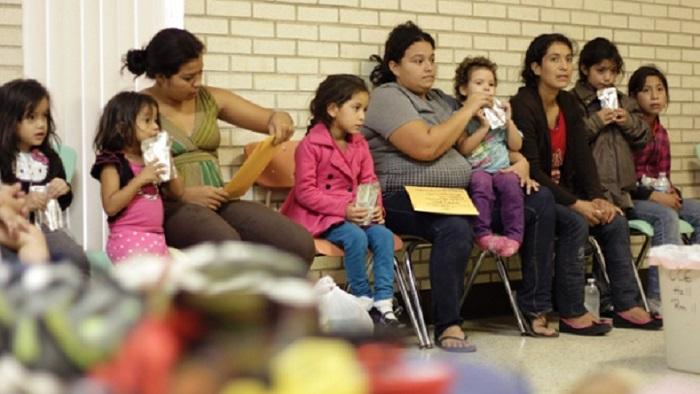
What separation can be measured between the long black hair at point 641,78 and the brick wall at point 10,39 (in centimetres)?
358

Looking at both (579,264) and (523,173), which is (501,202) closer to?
(523,173)

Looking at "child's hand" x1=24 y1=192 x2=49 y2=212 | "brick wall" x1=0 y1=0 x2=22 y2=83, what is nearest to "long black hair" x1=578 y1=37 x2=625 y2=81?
"brick wall" x1=0 y1=0 x2=22 y2=83

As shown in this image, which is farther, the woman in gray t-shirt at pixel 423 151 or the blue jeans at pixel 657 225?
the blue jeans at pixel 657 225

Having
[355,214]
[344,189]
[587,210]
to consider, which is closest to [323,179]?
[344,189]

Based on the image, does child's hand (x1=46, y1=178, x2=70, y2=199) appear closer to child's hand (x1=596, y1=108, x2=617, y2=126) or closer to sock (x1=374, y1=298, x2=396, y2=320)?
sock (x1=374, y1=298, x2=396, y2=320)

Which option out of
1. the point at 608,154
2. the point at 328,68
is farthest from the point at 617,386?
the point at 608,154

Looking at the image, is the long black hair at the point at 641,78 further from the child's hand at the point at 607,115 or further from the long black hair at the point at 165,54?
the long black hair at the point at 165,54

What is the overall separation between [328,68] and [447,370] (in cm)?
445

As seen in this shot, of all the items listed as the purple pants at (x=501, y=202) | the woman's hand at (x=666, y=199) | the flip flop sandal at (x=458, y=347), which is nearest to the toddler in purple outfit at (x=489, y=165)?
the purple pants at (x=501, y=202)

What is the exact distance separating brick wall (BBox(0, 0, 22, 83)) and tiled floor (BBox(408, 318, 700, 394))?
221 centimetres

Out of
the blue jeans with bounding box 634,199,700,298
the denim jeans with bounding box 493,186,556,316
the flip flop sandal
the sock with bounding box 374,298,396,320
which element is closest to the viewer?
the sock with bounding box 374,298,396,320

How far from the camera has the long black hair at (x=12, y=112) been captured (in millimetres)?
3477

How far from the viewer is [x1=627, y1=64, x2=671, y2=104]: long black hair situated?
5.88m

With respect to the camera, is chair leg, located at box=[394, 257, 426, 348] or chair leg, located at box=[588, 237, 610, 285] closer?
chair leg, located at box=[394, 257, 426, 348]
